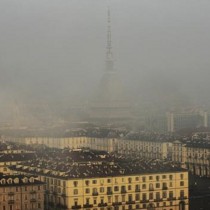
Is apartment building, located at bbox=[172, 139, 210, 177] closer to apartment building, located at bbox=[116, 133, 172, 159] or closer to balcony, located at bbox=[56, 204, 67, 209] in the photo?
apartment building, located at bbox=[116, 133, 172, 159]

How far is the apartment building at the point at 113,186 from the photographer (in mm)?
33062

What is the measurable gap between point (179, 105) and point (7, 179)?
5716 centimetres

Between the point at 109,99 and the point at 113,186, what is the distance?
5982cm

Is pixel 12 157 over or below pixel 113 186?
over

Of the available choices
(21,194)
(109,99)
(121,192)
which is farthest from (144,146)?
(109,99)

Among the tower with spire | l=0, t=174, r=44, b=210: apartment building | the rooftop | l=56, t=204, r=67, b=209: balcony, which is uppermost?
the tower with spire

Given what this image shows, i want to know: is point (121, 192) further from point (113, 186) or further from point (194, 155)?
point (194, 155)

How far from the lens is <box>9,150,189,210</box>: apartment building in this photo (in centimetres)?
3306

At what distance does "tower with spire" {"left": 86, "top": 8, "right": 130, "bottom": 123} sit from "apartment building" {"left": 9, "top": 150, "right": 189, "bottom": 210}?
4635cm

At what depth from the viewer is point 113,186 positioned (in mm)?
33656

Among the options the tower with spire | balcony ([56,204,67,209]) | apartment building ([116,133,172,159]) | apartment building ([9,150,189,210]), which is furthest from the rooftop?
the tower with spire

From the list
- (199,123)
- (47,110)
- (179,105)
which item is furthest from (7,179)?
(179,105)

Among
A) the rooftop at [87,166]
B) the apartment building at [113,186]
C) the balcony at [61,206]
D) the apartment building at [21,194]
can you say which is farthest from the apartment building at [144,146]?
the apartment building at [21,194]

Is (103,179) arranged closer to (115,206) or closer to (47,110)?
(115,206)
